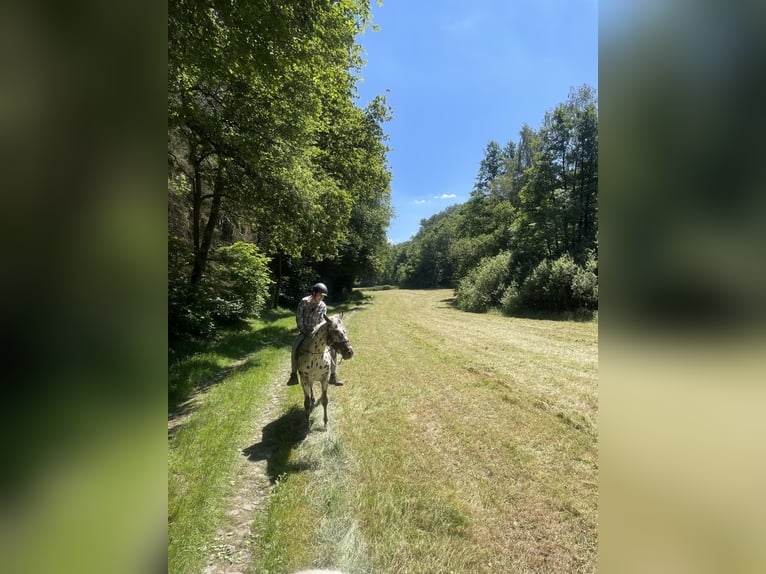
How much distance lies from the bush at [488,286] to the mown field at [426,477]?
17.3 m

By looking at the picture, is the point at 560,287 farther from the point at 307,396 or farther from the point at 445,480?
the point at 307,396

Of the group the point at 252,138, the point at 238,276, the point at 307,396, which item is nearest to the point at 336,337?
the point at 307,396

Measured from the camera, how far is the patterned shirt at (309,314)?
5.72 m

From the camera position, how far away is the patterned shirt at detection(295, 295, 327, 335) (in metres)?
5.72

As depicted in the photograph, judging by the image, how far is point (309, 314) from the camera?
5.83 metres

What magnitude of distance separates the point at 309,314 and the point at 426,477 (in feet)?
10.6

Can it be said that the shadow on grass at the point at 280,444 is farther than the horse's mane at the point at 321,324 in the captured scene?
No

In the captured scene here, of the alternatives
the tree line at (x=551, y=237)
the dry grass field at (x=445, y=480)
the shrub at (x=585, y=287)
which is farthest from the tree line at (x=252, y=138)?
the shrub at (x=585, y=287)

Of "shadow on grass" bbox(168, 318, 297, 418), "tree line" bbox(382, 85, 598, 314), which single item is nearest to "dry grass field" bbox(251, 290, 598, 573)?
"shadow on grass" bbox(168, 318, 297, 418)

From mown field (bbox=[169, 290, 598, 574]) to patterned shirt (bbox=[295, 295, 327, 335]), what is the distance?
5.95 feet

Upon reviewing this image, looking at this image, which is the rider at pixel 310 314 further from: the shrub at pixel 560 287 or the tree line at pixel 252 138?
the shrub at pixel 560 287
